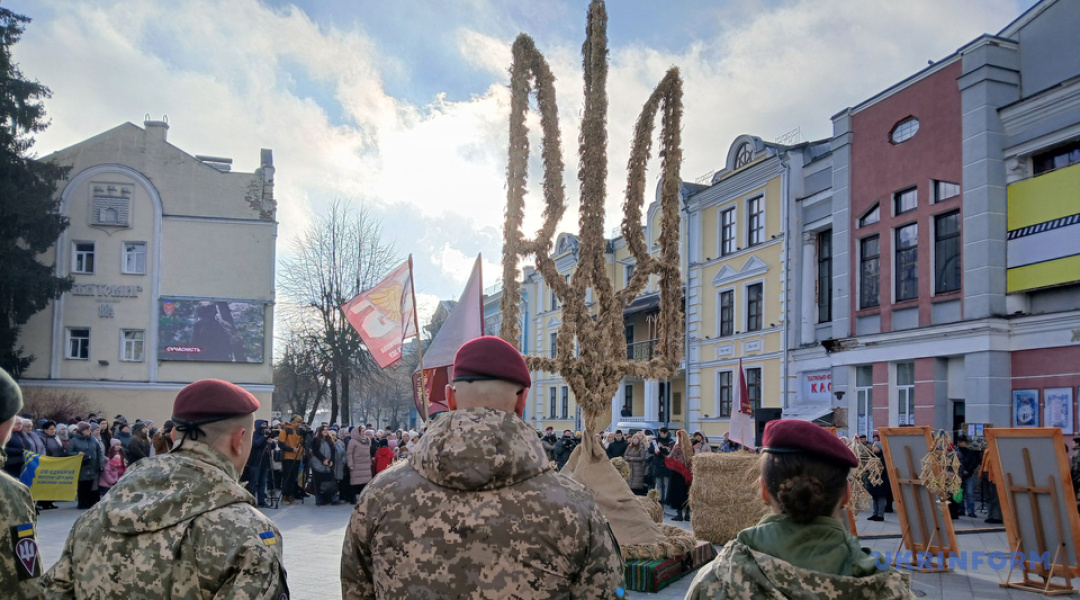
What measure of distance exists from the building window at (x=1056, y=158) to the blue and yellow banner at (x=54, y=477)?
69.7 feet

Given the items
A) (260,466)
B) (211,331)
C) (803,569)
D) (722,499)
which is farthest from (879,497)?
(211,331)

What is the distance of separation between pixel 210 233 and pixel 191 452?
122 ft

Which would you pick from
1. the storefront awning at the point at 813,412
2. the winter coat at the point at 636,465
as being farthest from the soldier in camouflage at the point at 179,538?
the storefront awning at the point at 813,412

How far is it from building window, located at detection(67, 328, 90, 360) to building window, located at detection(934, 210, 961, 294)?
107 ft

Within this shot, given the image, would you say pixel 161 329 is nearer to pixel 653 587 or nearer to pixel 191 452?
pixel 653 587

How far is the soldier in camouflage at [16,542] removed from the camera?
2.96m

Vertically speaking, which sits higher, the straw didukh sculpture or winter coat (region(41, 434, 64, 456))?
the straw didukh sculpture

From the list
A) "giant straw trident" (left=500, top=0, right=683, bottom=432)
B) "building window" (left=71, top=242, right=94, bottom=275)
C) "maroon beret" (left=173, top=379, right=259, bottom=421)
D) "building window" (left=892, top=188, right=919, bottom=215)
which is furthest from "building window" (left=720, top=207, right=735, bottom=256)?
"maroon beret" (left=173, top=379, right=259, bottom=421)

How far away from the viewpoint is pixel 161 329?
119 ft

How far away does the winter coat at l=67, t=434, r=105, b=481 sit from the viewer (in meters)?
16.5

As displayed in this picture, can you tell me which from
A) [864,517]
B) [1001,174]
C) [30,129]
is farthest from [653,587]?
[30,129]

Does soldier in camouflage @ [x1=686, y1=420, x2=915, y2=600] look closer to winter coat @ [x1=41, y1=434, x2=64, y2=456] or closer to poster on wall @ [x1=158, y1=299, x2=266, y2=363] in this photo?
winter coat @ [x1=41, y1=434, x2=64, y2=456]

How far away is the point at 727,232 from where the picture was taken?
32.1 m

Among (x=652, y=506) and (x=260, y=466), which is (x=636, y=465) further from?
(x=652, y=506)
